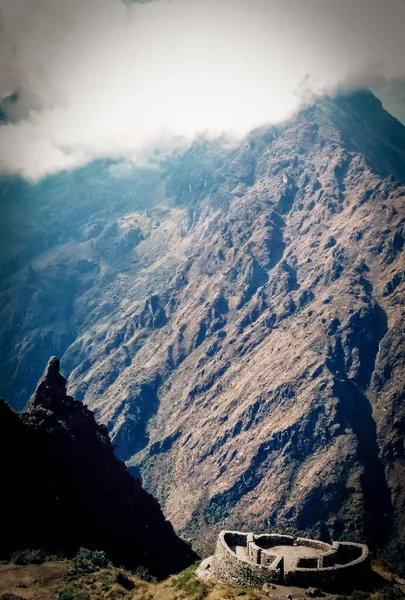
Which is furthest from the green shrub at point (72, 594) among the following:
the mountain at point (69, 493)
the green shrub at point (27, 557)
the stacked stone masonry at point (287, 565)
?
the mountain at point (69, 493)

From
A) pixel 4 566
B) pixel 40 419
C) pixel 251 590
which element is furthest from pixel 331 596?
pixel 40 419

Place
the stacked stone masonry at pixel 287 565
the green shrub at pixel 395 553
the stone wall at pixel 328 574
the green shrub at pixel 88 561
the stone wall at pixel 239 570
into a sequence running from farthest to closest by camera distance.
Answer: the green shrub at pixel 395 553
the green shrub at pixel 88 561
the stone wall at pixel 239 570
the stacked stone masonry at pixel 287 565
the stone wall at pixel 328 574

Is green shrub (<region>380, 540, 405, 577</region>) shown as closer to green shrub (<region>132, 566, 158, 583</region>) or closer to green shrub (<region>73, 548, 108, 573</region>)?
green shrub (<region>132, 566, 158, 583</region>)

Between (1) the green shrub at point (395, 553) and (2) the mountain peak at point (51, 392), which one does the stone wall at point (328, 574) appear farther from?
(1) the green shrub at point (395, 553)

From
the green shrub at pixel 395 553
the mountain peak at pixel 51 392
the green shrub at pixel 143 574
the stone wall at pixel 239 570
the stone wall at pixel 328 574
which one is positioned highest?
the mountain peak at pixel 51 392

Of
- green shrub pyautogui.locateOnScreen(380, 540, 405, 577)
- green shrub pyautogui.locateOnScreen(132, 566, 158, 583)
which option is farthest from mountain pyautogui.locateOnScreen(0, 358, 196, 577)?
green shrub pyautogui.locateOnScreen(380, 540, 405, 577)

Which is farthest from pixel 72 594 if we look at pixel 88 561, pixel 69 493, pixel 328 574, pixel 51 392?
pixel 51 392

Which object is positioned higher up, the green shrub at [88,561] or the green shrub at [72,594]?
the green shrub at [88,561]
